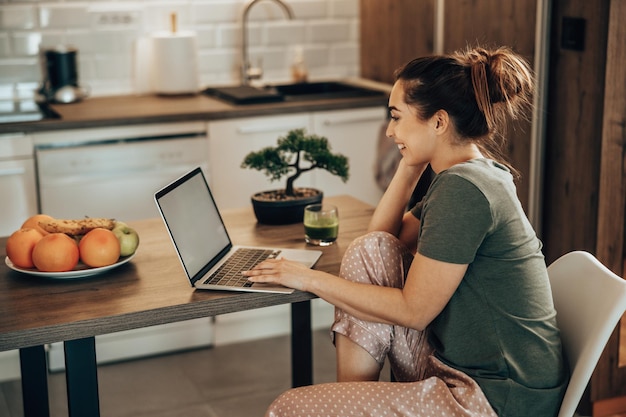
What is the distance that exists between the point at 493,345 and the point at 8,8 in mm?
2942

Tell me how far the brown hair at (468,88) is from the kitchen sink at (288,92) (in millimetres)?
1909

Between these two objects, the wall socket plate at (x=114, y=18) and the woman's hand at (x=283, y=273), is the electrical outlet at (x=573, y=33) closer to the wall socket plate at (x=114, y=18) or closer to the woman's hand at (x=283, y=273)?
the woman's hand at (x=283, y=273)

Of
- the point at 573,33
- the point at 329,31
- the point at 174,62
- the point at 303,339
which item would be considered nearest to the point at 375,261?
the point at 303,339

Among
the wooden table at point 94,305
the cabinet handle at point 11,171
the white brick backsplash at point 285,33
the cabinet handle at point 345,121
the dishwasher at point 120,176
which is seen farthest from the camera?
the white brick backsplash at point 285,33

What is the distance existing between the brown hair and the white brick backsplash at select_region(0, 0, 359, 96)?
244 centimetres

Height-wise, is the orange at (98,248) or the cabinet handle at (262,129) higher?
the cabinet handle at (262,129)

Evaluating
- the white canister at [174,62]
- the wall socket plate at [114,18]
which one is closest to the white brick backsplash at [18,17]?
the wall socket plate at [114,18]

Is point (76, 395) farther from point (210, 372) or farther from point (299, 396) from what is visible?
point (210, 372)

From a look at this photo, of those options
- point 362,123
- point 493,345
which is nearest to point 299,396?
point 493,345

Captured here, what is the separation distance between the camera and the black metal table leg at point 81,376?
1904 mm

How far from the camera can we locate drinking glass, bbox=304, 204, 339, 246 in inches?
91.4

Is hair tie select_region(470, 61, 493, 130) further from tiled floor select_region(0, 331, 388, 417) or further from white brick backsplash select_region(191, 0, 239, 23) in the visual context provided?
white brick backsplash select_region(191, 0, 239, 23)

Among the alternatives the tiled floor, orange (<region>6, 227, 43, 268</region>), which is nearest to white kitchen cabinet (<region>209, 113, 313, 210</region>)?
the tiled floor

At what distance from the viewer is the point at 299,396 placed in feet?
6.38
